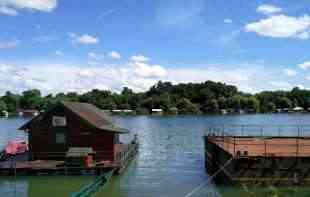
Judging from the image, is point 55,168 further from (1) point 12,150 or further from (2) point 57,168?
(1) point 12,150

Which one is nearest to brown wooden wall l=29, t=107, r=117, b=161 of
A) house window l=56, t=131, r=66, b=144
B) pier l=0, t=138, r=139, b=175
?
house window l=56, t=131, r=66, b=144

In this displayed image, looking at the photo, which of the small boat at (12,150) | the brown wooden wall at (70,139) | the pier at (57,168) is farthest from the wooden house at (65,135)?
the small boat at (12,150)

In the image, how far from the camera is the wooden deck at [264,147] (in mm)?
35406

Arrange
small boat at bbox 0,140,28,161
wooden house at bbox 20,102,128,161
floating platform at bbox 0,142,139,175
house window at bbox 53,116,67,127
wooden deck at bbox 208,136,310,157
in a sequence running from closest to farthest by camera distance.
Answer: wooden deck at bbox 208,136,310,157, floating platform at bbox 0,142,139,175, wooden house at bbox 20,102,128,161, house window at bbox 53,116,67,127, small boat at bbox 0,140,28,161

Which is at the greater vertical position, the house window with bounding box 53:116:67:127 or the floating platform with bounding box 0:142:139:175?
the house window with bounding box 53:116:67:127

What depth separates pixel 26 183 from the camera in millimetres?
38531

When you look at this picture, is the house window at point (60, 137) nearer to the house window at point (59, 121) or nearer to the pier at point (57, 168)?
the house window at point (59, 121)

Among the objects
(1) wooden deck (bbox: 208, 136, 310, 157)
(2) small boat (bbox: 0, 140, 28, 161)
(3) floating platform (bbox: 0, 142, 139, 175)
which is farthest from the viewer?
(2) small boat (bbox: 0, 140, 28, 161)

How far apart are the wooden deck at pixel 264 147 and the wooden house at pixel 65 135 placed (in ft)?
32.6

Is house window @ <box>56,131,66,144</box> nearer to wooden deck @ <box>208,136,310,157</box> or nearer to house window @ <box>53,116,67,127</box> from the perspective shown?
house window @ <box>53,116,67,127</box>

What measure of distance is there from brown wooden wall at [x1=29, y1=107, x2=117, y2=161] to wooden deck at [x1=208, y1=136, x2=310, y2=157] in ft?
32.5

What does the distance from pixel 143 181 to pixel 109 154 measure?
4142 mm

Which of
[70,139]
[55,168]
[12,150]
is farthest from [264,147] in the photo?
[12,150]

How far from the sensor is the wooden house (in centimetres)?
4309
